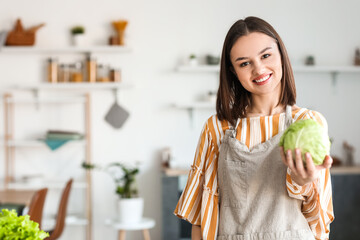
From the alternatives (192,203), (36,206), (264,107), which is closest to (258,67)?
(264,107)

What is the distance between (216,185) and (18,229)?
53 centimetres

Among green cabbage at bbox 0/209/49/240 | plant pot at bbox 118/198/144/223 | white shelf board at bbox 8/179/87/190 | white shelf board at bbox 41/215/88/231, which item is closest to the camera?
green cabbage at bbox 0/209/49/240

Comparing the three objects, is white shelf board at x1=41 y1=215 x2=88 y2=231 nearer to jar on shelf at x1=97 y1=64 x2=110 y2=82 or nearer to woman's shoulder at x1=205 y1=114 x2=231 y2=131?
jar on shelf at x1=97 y1=64 x2=110 y2=82

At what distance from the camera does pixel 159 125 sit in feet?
15.3

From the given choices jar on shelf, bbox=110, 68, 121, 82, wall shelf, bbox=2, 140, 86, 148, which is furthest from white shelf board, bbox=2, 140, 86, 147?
jar on shelf, bbox=110, 68, 121, 82

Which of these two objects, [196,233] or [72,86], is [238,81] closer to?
[196,233]

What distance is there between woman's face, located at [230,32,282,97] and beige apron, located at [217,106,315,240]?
9 centimetres

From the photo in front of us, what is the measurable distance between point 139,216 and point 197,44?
169 cm

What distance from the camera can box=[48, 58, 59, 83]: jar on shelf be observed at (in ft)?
14.9

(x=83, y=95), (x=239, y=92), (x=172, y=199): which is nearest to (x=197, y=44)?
(x=83, y=95)

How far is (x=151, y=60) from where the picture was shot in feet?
15.2

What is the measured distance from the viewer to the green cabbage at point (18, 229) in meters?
0.96

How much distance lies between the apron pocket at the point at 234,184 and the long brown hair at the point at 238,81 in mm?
134

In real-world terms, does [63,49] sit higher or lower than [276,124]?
higher
